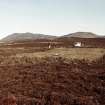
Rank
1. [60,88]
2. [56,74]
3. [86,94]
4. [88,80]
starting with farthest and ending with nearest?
[56,74], [88,80], [60,88], [86,94]

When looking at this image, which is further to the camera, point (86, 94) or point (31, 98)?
point (86, 94)

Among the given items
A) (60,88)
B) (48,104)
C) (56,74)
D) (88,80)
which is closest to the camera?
(48,104)

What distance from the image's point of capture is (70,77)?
1769cm

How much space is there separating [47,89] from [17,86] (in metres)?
2.09

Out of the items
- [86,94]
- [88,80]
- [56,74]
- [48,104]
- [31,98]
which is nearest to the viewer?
[48,104]

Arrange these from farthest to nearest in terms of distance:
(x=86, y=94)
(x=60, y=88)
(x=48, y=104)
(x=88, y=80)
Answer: (x=88, y=80) → (x=60, y=88) → (x=86, y=94) → (x=48, y=104)

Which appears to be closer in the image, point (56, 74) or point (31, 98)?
point (31, 98)

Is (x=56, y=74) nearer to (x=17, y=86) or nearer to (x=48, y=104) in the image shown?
(x=17, y=86)

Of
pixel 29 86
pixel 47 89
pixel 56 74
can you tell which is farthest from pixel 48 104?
pixel 56 74

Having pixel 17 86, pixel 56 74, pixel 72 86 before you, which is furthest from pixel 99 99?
pixel 56 74

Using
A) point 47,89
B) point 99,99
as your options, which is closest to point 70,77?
point 47,89

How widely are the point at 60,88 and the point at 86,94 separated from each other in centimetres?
189

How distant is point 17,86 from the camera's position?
580 inches

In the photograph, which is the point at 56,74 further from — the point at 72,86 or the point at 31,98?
the point at 31,98
